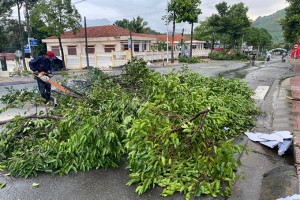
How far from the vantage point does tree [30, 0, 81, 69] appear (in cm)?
2044

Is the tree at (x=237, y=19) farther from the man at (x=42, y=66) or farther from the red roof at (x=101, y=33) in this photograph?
the man at (x=42, y=66)

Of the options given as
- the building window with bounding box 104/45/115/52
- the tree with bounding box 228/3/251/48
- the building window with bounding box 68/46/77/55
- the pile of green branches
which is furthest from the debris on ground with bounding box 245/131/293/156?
the tree with bounding box 228/3/251/48

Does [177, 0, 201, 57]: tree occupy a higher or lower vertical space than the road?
higher

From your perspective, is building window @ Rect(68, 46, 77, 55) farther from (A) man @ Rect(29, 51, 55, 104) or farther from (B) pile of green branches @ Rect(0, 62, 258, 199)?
(B) pile of green branches @ Rect(0, 62, 258, 199)

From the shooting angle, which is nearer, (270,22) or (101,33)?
(101,33)

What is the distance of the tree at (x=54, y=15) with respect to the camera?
20.4 metres

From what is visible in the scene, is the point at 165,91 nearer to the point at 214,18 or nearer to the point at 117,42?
the point at 117,42

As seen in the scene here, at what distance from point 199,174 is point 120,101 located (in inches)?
69.8

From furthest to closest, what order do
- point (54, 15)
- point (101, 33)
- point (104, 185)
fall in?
point (101, 33)
point (54, 15)
point (104, 185)

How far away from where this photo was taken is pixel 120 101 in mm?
3852

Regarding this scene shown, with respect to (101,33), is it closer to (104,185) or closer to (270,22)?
(104,185)

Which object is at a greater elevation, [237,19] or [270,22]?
[270,22]

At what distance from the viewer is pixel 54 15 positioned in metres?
20.9

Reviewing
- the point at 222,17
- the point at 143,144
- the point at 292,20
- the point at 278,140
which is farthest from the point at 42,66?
the point at 222,17
